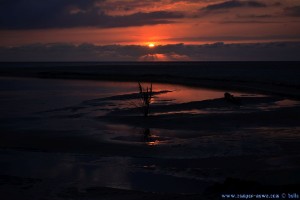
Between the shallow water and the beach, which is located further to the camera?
the shallow water

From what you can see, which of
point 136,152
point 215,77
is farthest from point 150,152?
point 215,77

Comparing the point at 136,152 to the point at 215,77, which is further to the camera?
the point at 215,77

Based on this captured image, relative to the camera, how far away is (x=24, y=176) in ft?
27.8

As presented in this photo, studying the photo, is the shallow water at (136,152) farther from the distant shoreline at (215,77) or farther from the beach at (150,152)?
the distant shoreline at (215,77)

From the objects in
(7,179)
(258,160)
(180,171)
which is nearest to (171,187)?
(180,171)

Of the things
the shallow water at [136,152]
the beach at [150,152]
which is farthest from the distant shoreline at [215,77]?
the shallow water at [136,152]

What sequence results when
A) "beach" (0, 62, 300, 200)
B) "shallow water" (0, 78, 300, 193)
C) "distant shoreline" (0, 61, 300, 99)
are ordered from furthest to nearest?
"distant shoreline" (0, 61, 300, 99) < "shallow water" (0, 78, 300, 193) < "beach" (0, 62, 300, 200)

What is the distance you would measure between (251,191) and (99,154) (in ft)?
16.8

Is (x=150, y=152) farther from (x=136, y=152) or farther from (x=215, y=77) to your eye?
(x=215, y=77)

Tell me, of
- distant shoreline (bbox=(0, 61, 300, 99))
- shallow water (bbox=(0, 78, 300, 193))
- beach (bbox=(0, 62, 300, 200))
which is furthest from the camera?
distant shoreline (bbox=(0, 61, 300, 99))

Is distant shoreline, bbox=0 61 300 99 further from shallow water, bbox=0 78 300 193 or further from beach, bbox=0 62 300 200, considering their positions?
shallow water, bbox=0 78 300 193

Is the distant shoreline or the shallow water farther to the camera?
the distant shoreline

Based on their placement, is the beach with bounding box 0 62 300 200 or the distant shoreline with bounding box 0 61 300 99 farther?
the distant shoreline with bounding box 0 61 300 99

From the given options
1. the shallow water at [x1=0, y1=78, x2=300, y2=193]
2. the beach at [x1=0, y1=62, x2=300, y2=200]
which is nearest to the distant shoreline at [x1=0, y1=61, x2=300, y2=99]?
the beach at [x1=0, y1=62, x2=300, y2=200]
